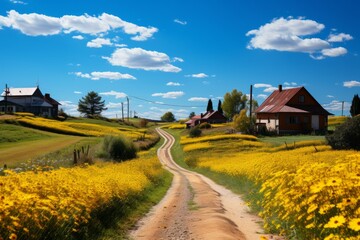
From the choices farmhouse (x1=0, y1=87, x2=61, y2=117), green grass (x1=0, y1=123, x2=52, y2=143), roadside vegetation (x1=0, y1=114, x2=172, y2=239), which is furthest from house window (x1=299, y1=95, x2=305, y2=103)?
farmhouse (x1=0, y1=87, x2=61, y2=117)

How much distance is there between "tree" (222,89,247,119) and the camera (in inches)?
6043

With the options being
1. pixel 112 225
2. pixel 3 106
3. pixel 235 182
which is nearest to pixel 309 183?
pixel 112 225

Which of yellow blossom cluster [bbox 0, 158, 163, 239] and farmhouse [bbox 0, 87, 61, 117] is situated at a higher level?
farmhouse [bbox 0, 87, 61, 117]

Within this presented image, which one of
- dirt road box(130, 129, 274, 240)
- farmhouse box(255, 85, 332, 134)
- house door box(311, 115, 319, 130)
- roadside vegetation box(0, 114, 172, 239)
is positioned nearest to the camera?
roadside vegetation box(0, 114, 172, 239)

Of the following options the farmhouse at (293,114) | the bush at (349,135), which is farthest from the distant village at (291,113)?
the bush at (349,135)

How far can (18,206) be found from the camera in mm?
6816

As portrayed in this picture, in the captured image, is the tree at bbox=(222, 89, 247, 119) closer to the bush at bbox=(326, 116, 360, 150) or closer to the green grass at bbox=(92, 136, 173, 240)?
the bush at bbox=(326, 116, 360, 150)

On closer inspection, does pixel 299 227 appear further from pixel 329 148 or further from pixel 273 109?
pixel 273 109

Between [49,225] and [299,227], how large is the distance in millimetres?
4759

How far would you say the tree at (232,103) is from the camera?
154 meters

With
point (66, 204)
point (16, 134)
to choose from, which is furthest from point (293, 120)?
point (66, 204)

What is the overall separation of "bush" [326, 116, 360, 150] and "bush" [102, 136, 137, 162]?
21562 mm

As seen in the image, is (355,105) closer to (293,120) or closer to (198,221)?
Result: (293,120)

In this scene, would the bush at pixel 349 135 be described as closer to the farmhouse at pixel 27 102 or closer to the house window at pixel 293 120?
the house window at pixel 293 120
